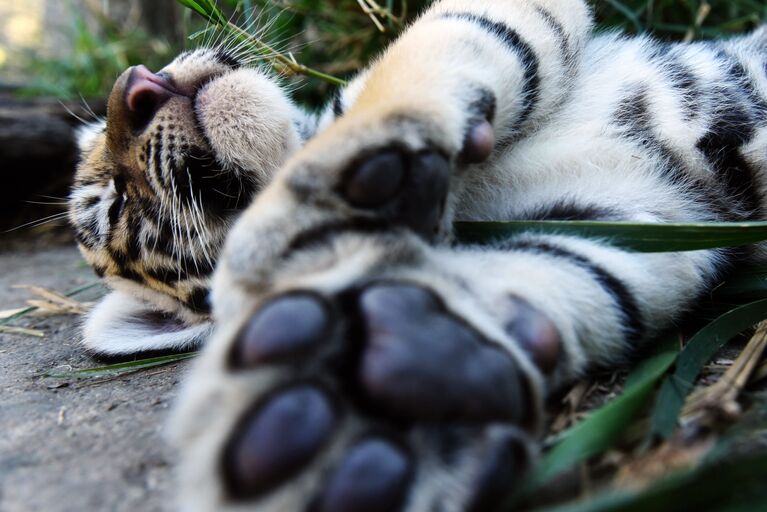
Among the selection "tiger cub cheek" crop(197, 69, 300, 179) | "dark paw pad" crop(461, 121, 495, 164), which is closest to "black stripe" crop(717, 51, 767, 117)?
"dark paw pad" crop(461, 121, 495, 164)

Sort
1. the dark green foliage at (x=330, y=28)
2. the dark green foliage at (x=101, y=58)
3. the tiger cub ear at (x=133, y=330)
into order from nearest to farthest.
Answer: the tiger cub ear at (x=133, y=330) → the dark green foliage at (x=330, y=28) → the dark green foliage at (x=101, y=58)

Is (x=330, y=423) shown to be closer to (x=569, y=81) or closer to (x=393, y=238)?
(x=393, y=238)

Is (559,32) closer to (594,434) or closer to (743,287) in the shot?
(743,287)

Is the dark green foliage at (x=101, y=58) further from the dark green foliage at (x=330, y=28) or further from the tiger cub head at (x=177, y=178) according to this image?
the tiger cub head at (x=177, y=178)

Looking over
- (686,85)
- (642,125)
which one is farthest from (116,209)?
(686,85)

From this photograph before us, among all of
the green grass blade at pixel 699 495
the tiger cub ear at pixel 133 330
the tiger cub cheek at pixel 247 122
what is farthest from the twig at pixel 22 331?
the green grass blade at pixel 699 495

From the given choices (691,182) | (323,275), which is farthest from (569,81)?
(323,275)
